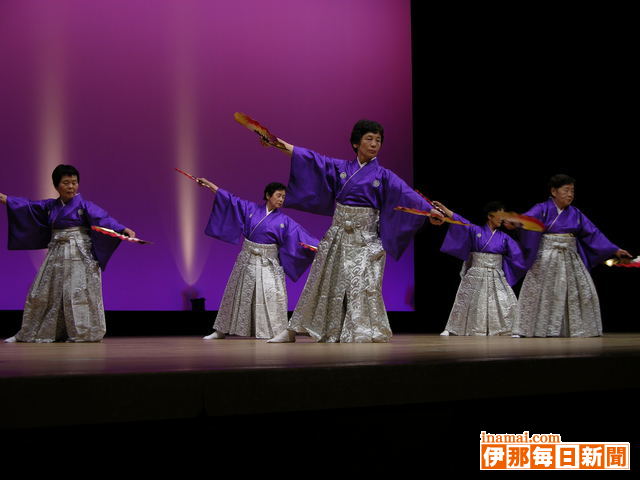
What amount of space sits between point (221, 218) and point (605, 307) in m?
4.57

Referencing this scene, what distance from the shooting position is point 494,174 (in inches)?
352

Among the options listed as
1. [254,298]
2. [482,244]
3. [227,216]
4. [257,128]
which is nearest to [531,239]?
[482,244]

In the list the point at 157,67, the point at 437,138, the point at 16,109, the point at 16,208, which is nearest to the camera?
the point at 16,208

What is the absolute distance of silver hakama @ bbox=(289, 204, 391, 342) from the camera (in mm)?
4711

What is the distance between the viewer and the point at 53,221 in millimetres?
6008

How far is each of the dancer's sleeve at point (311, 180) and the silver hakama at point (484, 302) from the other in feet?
12.9

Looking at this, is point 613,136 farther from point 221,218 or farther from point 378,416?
point 378,416

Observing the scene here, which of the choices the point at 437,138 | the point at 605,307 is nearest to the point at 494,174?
the point at 437,138

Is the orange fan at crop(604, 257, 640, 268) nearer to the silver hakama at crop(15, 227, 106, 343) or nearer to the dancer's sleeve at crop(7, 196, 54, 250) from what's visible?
the silver hakama at crop(15, 227, 106, 343)

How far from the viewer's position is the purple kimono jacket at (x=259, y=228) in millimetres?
7191

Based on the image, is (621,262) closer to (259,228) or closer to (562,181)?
(562,181)

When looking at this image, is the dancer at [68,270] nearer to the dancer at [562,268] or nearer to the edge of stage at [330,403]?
the dancer at [562,268]

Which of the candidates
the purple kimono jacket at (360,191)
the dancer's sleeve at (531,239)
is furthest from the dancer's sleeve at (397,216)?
the dancer's sleeve at (531,239)

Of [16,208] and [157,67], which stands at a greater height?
[157,67]
